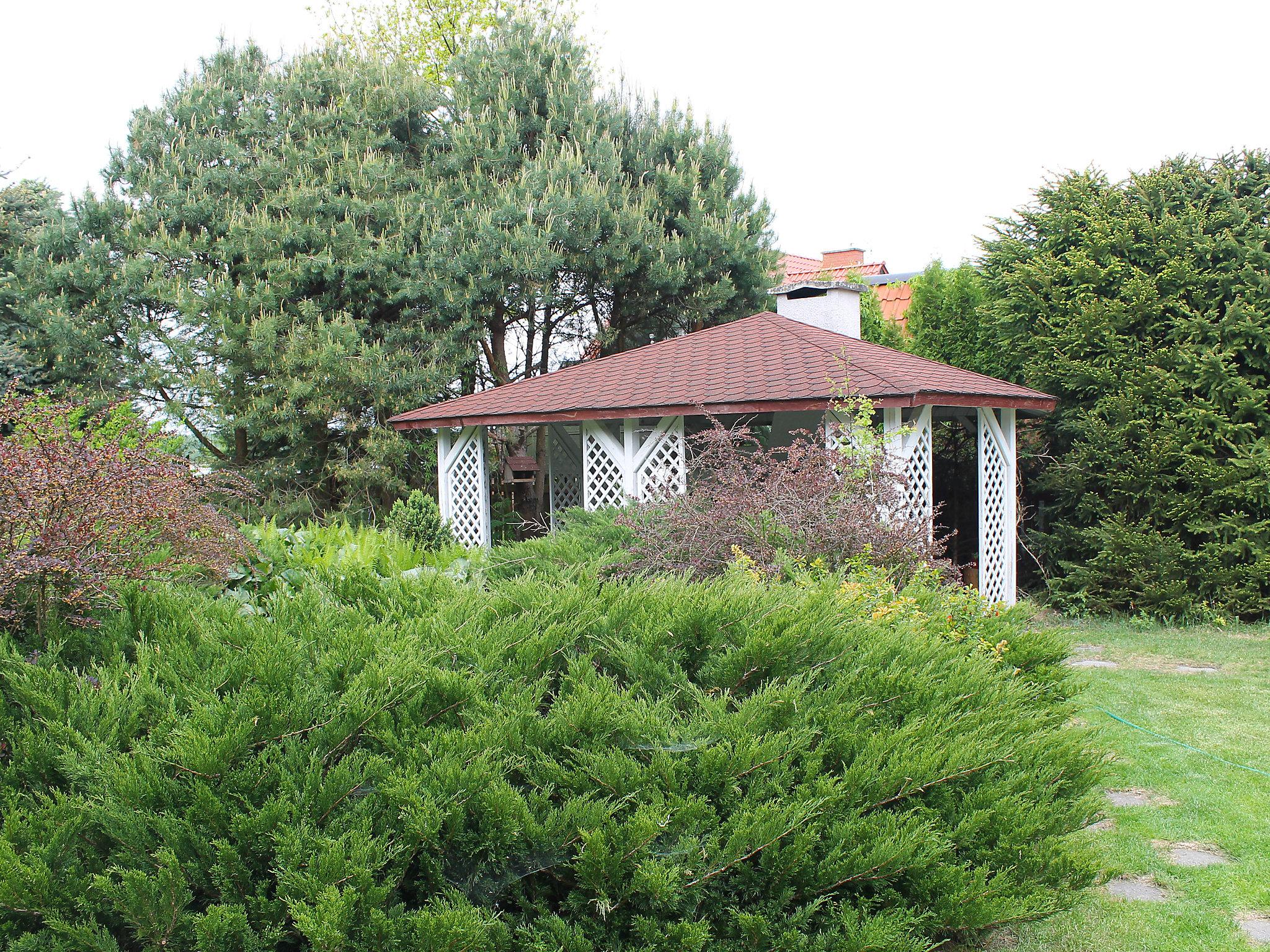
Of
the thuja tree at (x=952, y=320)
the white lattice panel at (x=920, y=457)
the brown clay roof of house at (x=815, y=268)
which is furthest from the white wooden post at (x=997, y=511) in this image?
the brown clay roof of house at (x=815, y=268)

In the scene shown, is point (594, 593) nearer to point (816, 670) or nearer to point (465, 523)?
point (816, 670)

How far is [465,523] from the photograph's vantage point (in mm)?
11539

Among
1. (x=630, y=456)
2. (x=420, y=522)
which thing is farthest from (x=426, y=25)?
(x=630, y=456)

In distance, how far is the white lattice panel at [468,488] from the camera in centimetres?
1130

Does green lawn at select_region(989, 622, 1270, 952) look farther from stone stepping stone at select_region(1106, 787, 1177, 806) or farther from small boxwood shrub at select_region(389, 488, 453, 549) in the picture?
small boxwood shrub at select_region(389, 488, 453, 549)

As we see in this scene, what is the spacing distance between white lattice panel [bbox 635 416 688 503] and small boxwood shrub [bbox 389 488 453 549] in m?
2.60

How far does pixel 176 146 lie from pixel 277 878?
49.0ft

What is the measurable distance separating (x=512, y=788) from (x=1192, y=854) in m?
3.18

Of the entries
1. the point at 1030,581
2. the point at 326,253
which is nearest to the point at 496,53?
the point at 326,253

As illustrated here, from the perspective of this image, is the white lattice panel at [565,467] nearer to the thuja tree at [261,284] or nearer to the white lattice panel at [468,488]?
the thuja tree at [261,284]

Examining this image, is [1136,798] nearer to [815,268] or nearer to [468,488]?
[468,488]

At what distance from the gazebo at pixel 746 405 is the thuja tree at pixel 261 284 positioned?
7.25ft

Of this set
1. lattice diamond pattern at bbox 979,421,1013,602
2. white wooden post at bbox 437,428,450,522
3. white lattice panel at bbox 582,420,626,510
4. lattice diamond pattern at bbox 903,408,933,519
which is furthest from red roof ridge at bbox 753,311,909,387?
white wooden post at bbox 437,428,450,522

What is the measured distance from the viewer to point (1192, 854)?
3801mm
